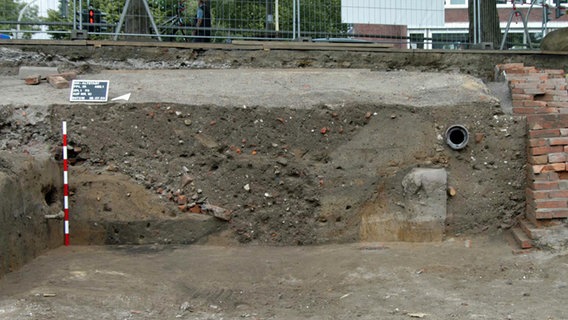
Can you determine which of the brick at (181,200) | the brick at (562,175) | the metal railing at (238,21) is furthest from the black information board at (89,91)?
the brick at (562,175)

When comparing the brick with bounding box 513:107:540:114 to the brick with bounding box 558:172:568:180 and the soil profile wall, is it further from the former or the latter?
the soil profile wall

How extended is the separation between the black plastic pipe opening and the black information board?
13.7 feet

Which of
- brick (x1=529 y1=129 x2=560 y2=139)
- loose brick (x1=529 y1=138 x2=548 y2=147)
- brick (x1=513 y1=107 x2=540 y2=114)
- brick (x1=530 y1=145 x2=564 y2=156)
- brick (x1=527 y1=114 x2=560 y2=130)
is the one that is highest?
brick (x1=513 y1=107 x2=540 y2=114)

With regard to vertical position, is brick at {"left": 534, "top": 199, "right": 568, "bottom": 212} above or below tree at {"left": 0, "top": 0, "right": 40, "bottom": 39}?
below

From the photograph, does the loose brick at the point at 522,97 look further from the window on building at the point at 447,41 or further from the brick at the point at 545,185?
the window on building at the point at 447,41

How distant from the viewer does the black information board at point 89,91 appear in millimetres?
7625

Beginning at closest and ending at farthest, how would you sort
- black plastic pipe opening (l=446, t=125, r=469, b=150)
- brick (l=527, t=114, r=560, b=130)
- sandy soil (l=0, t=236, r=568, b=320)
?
sandy soil (l=0, t=236, r=568, b=320), brick (l=527, t=114, r=560, b=130), black plastic pipe opening (l=446, t=125, r=469, b=150)

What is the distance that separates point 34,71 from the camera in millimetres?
8586

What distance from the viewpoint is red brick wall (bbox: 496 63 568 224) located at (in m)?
7.08

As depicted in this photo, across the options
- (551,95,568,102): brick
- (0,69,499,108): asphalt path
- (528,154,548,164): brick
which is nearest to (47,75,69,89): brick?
(0,69,499,108): asphalt path

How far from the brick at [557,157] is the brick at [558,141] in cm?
13

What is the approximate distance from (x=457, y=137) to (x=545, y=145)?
998mm

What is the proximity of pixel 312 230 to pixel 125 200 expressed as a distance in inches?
86.3

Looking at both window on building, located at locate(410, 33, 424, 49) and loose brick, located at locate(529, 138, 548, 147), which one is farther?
window on building, located at locate(410, 33, 424, 49)
